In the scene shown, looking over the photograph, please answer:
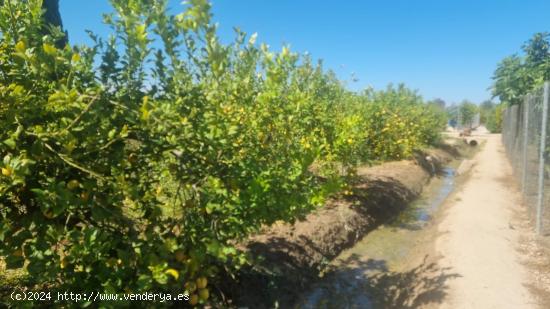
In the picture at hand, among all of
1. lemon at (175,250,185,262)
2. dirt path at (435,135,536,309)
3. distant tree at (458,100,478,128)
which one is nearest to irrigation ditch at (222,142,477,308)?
lemon at (175,250,185,262)

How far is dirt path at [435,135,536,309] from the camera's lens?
12.8 feet

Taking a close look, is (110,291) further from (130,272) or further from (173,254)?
(173,254)

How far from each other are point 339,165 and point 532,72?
21.5ft

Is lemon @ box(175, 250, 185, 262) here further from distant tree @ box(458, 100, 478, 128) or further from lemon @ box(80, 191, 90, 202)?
distant tree @ box(458, 100, 478, 128)

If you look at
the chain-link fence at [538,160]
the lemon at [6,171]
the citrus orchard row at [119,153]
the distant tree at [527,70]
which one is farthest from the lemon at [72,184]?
the distant tree at [527,70]

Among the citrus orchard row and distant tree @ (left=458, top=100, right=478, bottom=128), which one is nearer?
the citrus orchard row

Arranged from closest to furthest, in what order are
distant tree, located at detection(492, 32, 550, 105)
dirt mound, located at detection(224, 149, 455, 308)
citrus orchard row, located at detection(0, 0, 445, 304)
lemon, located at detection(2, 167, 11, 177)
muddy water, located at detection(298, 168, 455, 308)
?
lemon, located at detection(2, 167, 11, 177) < citrus orchard row, located at detection(0, 0, 445, 304) < dirt mound, located at detection(224, 149, 455, 308) < muddy water, located at detection(298, 168, 455, 308) < distant tree, located at detection(492, 32, 550, 105)

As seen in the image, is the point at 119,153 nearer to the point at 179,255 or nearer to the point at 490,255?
the point at 179,255

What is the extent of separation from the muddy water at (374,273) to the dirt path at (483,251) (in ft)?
1.65

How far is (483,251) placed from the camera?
5.10 metres

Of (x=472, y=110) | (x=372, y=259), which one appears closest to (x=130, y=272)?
(x=372, y=259)

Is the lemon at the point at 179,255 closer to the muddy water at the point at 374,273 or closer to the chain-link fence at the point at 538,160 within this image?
the muddy water at the point at 374,273

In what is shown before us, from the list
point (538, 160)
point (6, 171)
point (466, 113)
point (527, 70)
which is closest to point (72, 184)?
point (6, 171)

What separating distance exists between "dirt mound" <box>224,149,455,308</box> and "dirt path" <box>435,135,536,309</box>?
1251 mm
